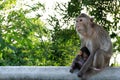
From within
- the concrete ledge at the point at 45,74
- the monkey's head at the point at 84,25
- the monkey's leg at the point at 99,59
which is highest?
the monkey's head at the point at 84,25

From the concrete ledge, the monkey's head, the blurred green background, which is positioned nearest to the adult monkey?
the monkey's head

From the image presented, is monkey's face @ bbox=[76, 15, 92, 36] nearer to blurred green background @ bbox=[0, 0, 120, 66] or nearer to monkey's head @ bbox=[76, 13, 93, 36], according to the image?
monkey's head @ bbox=[76, 13, 93, 36]

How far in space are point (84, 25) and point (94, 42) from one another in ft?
0.86

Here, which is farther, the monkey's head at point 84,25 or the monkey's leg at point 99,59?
the monkey's head at point 84,25

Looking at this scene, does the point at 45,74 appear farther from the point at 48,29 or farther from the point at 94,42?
the point at 48,29

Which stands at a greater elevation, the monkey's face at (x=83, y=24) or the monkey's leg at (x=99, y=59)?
the monkey's face at (x=83, y=24)

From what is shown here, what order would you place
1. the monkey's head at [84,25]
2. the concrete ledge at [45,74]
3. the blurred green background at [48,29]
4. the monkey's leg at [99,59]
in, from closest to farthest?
1. the concrete ledge at [45,74]
2. the monkey's leg at [99,59]
3. the monkey's head at [84,25]
4. the blurred green background at [48,29]

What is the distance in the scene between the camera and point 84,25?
5109 mm

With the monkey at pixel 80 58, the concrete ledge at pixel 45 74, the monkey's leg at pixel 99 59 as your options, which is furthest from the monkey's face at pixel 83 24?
the concrete ledge at pixel 45 74

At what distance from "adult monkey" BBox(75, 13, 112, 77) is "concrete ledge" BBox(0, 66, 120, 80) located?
1.07 ft

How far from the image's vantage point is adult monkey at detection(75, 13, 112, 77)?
4828 millimetres

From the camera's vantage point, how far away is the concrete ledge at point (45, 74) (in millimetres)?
4316

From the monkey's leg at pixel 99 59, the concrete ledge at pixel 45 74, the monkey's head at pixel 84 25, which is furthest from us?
the monkey's head at pixel 84 25

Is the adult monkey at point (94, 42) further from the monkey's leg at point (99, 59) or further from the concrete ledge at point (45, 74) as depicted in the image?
the concrete ledge at point (45, 74)
